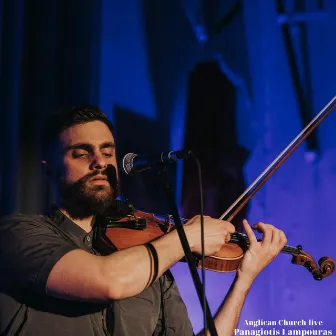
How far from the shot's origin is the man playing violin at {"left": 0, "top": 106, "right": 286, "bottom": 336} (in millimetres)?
1286

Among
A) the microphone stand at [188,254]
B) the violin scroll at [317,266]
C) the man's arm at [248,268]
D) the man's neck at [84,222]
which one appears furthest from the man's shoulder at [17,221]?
the violin scroll at [317,266]

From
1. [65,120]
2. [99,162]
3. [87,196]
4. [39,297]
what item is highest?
[65,120]

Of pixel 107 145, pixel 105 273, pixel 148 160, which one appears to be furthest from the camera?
pixel 107 145

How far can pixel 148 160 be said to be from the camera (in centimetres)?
137

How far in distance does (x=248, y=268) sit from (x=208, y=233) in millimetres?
342

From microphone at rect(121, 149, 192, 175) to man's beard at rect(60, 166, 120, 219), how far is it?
22 centimetres

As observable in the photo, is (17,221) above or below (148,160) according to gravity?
below

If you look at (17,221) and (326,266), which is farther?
(326,266)

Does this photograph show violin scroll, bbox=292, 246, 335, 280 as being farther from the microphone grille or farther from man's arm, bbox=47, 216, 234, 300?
the microphone grille

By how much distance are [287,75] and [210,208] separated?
0.79m

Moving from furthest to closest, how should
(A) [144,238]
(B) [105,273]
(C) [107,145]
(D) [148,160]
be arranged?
(C) [107,145] < (A) [144,238] < (D) [148,160] < (B) [105,273]

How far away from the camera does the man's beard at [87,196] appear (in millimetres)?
1605

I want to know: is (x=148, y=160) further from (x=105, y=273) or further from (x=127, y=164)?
(x=105, y=273)

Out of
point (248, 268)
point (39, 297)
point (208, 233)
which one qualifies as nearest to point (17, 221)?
point (39, 297)
